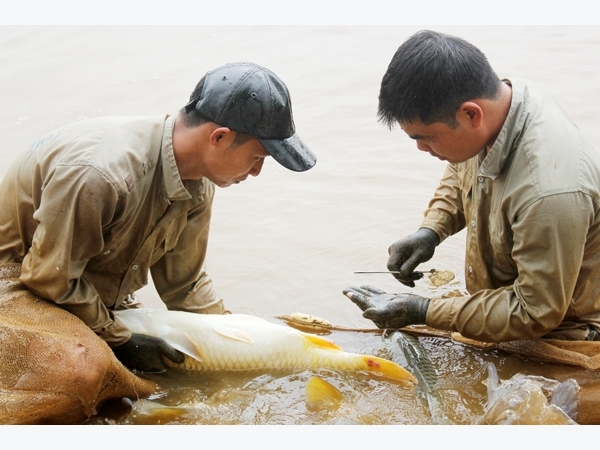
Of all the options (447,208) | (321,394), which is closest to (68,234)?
(321,394)

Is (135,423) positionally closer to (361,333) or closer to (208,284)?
(208,284)

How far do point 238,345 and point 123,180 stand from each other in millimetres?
1283

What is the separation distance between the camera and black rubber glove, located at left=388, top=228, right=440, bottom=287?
4.82 meters

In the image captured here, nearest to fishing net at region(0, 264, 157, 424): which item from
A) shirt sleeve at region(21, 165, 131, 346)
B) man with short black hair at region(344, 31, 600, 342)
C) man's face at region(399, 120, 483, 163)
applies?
shirt sleeve at region(21, 165, 131, 346)

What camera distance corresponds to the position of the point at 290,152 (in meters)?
3.82

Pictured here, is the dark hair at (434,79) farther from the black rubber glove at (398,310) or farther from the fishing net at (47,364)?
the fishing net at (47,364)

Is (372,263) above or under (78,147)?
under

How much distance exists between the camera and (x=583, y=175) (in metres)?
3.58

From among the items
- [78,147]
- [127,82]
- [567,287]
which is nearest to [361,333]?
[567,287]

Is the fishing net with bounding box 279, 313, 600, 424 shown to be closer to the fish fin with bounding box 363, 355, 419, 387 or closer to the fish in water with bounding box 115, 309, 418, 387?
the fish fin with bounding box 363, 355, 419, 387

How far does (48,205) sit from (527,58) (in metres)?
7.43

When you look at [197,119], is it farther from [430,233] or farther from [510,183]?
[430,233]

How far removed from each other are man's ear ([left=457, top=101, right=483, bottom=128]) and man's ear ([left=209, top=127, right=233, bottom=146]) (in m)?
1.17

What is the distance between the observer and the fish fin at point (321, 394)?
4094 millimetres
